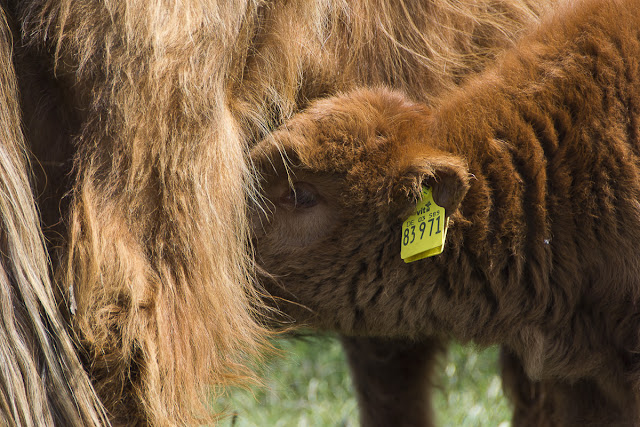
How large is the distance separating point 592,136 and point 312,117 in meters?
0.84

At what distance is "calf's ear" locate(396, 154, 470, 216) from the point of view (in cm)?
211

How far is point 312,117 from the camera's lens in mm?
2223

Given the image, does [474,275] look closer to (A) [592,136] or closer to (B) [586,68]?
(A) [592,136]

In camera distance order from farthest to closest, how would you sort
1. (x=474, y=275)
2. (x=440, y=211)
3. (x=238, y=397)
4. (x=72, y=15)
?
1. (x=238, y=397)
2. (x=474, y=275)
3. (x=440, y=211)
4. (x=72, y=15)

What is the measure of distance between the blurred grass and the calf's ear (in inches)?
60.7

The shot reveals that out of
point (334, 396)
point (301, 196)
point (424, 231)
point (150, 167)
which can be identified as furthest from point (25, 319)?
point (334, 396)

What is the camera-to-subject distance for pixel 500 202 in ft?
7.34

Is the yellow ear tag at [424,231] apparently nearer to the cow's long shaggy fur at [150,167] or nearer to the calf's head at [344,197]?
the calf's head at [344,197]

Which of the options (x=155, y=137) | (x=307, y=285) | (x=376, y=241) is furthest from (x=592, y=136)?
(x=155, y=137)

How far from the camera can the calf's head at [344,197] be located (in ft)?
7.25

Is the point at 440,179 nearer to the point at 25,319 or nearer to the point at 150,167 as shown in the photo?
the point at 150,167

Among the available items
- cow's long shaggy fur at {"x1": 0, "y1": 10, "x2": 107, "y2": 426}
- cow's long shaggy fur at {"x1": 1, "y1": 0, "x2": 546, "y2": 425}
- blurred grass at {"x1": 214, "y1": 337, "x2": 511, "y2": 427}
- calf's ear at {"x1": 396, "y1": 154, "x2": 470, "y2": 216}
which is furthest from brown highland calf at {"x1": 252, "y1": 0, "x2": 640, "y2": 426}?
blurred grass at {"x1": 214, "y1": 337, "x2": 511, "y2": 427}

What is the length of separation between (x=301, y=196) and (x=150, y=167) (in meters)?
0.62

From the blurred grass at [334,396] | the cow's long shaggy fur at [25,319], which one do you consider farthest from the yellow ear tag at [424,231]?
the blurred grass at [334,396]
